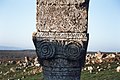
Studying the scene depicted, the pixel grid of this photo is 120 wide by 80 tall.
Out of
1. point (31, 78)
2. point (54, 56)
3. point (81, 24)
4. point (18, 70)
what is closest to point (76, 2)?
point (81, 24)

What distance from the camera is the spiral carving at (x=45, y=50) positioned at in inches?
315

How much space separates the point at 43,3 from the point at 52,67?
126 cm

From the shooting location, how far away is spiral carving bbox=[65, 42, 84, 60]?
7965mm

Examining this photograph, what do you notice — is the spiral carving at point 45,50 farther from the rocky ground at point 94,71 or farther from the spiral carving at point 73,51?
the rocky ground at point 94,71

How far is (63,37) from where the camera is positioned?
26.1 ft

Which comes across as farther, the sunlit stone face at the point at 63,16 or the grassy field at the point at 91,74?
the grassy field at the point at 91,74

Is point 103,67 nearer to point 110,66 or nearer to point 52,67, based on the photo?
point 110,66

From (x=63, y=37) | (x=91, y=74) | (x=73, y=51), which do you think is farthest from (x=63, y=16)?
(x=91, y=74)

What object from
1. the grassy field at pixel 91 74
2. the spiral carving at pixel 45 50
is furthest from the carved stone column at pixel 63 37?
the grassy field at pixel 91 74

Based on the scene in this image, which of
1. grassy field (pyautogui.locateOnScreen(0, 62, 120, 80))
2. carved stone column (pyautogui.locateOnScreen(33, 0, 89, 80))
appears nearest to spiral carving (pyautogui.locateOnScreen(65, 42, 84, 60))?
carved stone column (pyautogui.locateOnScreen(33, 0, 89, 80))

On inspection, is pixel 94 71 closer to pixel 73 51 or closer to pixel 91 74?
pixel 91 74

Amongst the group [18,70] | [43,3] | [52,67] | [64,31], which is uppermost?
[43,3]

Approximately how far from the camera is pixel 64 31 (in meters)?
7.98

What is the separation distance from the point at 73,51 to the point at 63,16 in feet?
2.30
